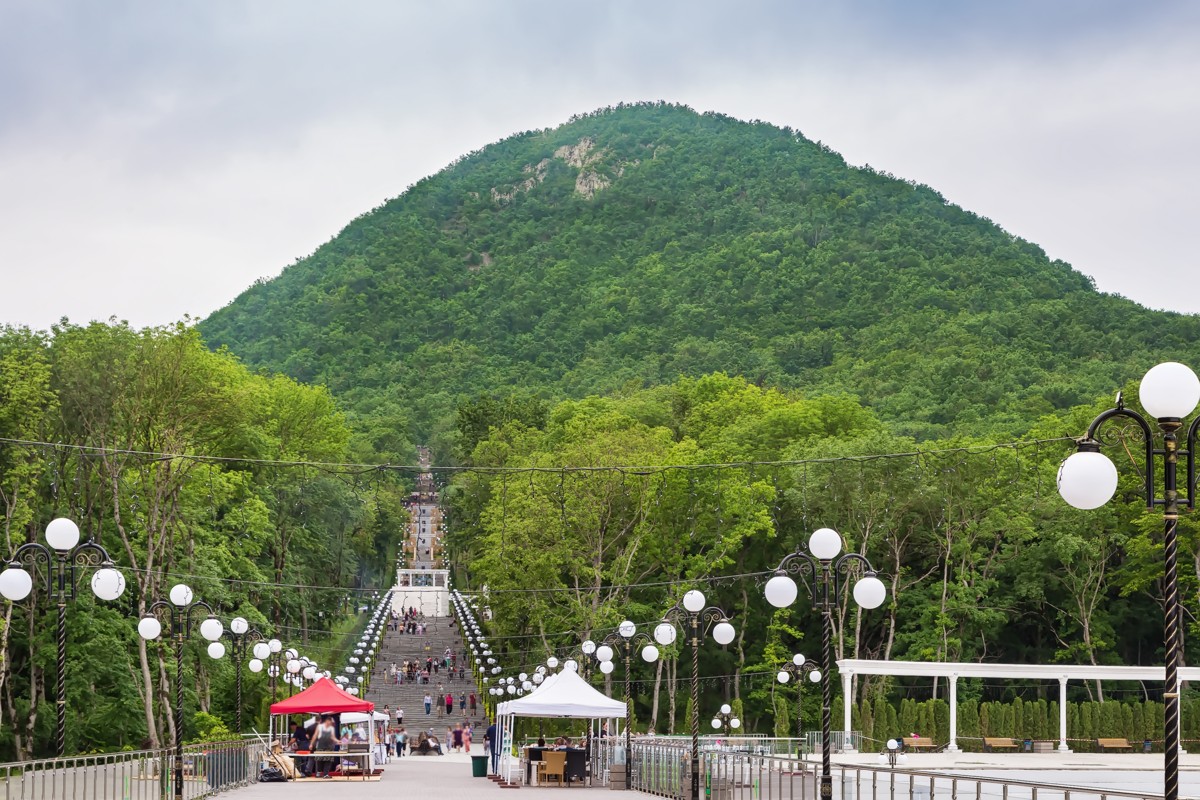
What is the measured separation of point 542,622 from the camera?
2425 inches

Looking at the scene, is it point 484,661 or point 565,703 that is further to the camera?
point 484,661

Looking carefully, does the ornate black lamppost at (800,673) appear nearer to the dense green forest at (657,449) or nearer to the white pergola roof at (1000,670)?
the dense green forest at (657,449)

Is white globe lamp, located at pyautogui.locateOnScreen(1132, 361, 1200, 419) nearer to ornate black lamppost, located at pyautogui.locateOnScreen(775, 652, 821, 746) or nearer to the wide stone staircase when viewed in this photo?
ornate black lamppost, located at pyautogui.locateOnScreen(775, 652, 821, 746)

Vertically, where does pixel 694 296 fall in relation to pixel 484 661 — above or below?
above

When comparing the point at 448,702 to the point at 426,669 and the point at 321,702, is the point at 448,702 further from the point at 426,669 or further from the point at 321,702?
the point at 321,702

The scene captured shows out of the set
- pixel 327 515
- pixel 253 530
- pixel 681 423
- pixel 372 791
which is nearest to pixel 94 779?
pixel 372 791

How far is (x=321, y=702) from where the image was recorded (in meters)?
34.2

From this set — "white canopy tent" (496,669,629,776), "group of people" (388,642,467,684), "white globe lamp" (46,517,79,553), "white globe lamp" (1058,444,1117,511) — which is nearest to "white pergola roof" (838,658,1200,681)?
"white canopy tent" (496,669,629,776)

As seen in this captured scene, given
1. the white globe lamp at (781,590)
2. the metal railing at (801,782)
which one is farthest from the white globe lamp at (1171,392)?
the white globe lamp at (781,590)

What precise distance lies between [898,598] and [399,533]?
45.3 m

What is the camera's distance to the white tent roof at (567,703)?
3083cm

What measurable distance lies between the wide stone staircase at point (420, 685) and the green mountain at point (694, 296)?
19.9m

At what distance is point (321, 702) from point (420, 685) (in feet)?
134

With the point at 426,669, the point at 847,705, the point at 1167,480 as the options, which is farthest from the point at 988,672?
the point at 1167,480
